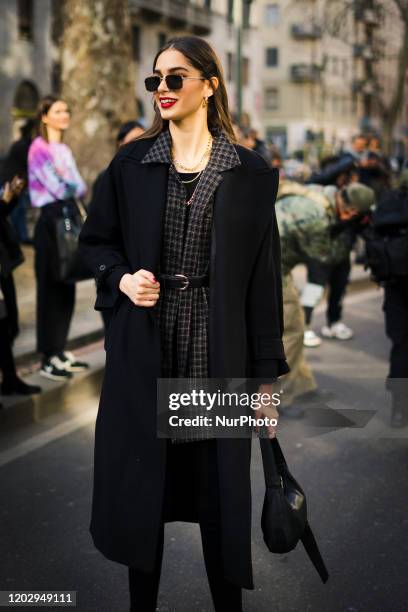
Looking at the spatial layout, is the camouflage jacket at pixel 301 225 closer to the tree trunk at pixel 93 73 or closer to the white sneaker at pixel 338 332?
the white sneaker at pixel 338 332

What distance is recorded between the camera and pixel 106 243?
2.71 meters

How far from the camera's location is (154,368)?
2.56 meters

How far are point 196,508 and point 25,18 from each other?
30178 mm

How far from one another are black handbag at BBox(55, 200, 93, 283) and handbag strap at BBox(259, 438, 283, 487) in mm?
3327

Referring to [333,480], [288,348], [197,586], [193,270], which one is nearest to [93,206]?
[193,270]

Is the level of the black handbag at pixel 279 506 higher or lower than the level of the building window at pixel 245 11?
lower

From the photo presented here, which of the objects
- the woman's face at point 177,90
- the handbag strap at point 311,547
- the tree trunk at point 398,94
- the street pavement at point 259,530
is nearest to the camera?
the woman's face at point 177,90

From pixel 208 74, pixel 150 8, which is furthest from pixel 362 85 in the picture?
pixel 208 74

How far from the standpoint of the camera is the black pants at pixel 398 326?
548 cm

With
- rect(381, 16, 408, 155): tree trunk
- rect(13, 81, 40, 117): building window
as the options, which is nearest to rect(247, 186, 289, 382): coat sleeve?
rect(381, 16, 408, 155): tree trunk

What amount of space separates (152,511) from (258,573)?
1040 millimetres

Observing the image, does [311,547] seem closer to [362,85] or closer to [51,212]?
[51,212]

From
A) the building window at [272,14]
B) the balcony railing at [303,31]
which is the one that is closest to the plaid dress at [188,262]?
the balcony railing at [303,31]

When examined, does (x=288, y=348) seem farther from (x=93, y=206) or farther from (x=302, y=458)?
(x=93, y=206)
